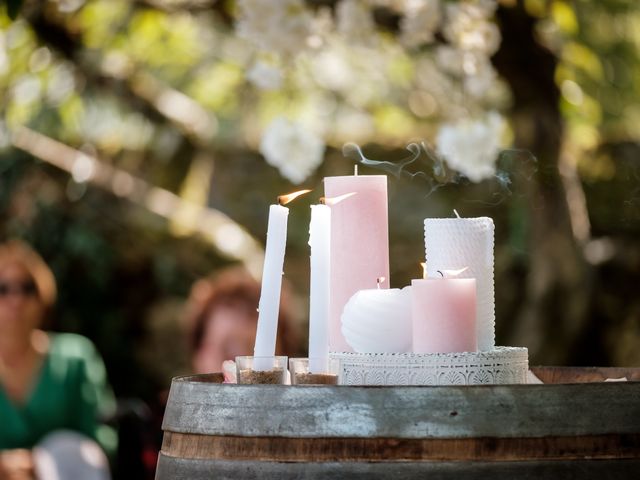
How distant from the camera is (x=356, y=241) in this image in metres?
1.52

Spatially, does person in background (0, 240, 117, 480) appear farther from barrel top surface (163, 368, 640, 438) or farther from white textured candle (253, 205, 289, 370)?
barrel top surface (163, 368, 640, 438)

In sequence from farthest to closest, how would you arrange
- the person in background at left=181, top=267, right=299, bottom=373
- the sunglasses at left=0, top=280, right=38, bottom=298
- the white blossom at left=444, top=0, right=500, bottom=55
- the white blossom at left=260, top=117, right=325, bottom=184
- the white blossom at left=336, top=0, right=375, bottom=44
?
the sunglasses at left=0, top=280, right=38, bottom=298
the person in background at left=181, top=267, right=299, bottom=373
the white blossom at left=336, top=0, right=375, bottom=44
the white blossom at left=444, top=0, right=500, bottom=55
the white blossom at left=260, top=117, right=325, bottom=184

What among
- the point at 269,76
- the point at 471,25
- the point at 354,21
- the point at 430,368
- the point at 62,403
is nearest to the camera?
the point at 430,368

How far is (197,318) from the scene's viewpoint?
13.0 ft

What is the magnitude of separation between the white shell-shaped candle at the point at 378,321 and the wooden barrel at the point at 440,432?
0.19 meters

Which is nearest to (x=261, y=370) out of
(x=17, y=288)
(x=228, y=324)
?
(x=228, y=324)

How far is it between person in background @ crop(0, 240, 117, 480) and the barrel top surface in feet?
9.99

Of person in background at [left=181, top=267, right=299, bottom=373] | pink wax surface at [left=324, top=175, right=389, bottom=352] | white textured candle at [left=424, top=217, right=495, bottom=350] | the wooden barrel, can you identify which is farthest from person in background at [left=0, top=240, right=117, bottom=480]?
the wooden barrel

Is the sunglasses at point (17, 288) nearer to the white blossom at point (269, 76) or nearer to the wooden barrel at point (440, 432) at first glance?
the white blossom at point (269, 76)

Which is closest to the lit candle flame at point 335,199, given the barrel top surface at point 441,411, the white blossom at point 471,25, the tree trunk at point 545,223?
the barrel top surface at point 441,411

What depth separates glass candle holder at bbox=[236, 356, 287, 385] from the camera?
1376 mm

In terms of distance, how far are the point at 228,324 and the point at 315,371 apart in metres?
2.49

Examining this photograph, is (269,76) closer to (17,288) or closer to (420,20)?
(420,20)

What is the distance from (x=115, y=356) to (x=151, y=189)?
0.97 metres
